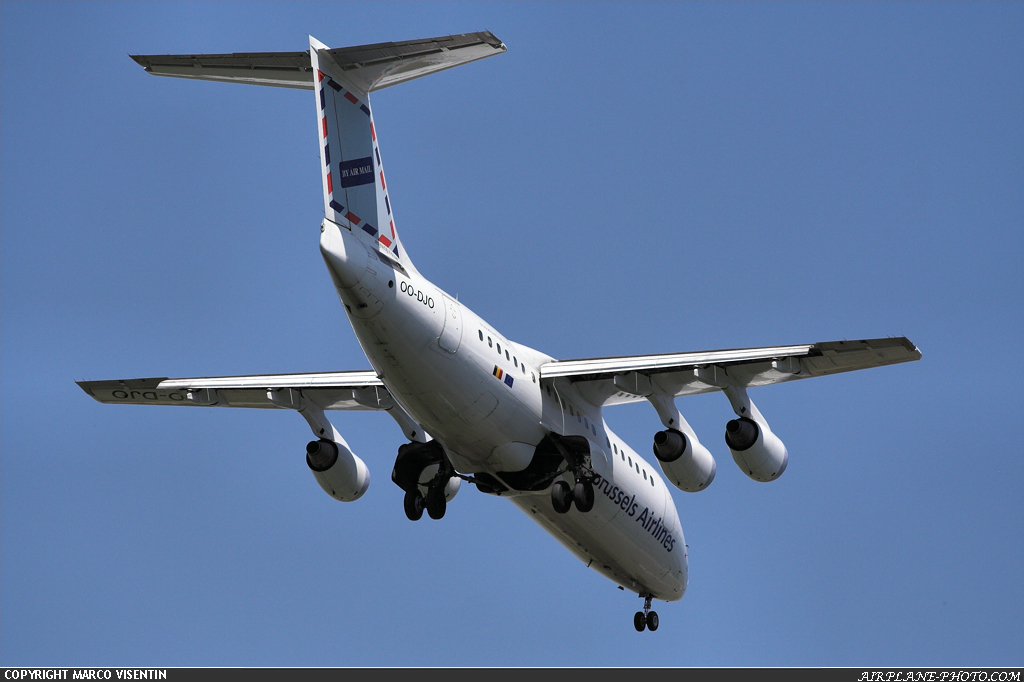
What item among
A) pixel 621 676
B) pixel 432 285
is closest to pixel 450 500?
pixel 621 676

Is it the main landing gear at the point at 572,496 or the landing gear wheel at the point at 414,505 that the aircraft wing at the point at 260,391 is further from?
the main landing gear at the point at 572,496

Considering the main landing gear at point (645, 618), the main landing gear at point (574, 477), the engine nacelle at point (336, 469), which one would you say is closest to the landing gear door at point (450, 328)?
the main landing gear at point (574, 477)

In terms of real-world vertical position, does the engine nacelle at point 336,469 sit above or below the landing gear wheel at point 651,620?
above

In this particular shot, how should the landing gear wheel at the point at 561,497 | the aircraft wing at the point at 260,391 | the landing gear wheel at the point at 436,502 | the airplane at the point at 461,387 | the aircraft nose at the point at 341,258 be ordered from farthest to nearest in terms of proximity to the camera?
the aircraft wing at the point at 260,391, the landing gear wheel at the point at 436,502, the landing gear wheel at the point at 561,497, the airplane at the point at 461,387, the aircraft nose at the point at 341,258

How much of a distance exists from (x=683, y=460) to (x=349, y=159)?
5.98 m

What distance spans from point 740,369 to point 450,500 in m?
4.72

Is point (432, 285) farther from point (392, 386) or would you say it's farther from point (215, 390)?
point (215, 390)

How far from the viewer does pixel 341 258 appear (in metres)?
12.8

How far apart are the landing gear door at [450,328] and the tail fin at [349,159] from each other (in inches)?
30.8

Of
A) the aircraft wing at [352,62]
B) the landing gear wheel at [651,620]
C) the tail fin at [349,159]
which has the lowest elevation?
the landing gear wheel at [651,620]

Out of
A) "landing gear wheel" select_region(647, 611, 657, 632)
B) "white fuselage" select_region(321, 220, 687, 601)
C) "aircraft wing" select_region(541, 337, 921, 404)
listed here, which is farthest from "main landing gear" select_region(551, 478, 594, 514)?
"landing gear wheel" select_region(647, 611, 657, 632)

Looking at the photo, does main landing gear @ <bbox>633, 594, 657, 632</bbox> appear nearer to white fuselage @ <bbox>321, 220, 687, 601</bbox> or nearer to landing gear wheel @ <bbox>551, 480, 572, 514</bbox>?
white fuselage @ <bbox>321, 220, 687, 601</bbox>

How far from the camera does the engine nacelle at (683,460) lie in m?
16.2

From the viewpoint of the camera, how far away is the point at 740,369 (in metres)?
15.5
